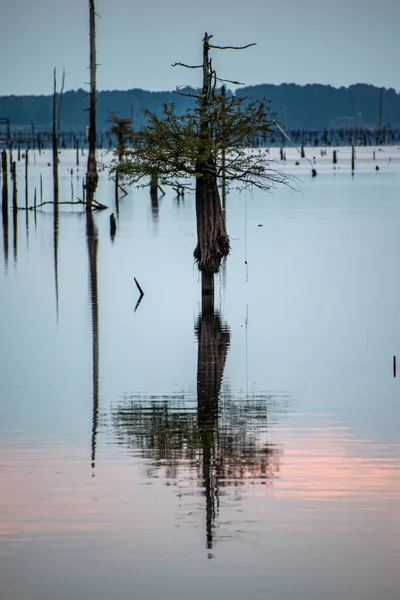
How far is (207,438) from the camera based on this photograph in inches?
471

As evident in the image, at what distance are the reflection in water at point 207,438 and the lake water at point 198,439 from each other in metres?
0.03

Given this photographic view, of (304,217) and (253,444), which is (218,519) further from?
(304,217)

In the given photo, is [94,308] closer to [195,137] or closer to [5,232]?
[195,137]

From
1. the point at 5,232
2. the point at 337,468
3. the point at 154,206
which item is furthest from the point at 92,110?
the point at 337,468

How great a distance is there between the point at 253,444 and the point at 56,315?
1118cm

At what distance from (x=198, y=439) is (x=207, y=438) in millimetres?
106

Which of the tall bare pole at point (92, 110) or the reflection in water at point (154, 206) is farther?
the reflection in water at point (154, 206)

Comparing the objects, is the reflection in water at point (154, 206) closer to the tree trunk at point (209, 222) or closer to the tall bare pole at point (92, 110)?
the tall bare pole at point (92, 110)

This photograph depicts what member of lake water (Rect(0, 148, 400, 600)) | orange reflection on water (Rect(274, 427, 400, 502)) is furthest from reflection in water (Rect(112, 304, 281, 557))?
orange reflection on water (Rect(274, 427, 400, 502))

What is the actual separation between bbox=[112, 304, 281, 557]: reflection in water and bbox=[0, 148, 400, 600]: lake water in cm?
3

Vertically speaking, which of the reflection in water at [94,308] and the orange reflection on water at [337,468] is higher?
the reflection in water at [94,308]

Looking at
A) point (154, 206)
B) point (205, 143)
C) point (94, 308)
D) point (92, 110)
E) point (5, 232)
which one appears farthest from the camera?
point (154, 206)

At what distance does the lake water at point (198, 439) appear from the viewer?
333 inches

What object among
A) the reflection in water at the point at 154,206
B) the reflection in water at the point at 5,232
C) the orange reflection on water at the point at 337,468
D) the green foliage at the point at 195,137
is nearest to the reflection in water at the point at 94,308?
the orange reflection on water at the point at 337,468
